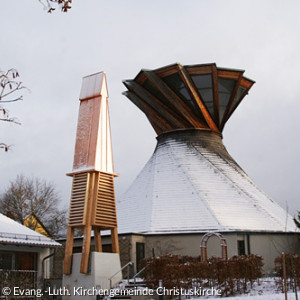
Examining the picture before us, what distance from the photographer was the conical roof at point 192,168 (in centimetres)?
2853

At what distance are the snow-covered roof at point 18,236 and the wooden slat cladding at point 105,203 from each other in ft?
9.62

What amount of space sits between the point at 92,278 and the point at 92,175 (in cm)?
444

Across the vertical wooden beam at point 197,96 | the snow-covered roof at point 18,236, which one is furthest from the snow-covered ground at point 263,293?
the vertical wooden beam at point 197,96

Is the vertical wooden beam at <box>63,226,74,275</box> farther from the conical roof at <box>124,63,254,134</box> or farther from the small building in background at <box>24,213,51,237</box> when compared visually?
the small building in background at <box>24,213,51,237</box>

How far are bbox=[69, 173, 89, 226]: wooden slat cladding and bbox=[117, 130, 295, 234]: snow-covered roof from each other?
21.7ft

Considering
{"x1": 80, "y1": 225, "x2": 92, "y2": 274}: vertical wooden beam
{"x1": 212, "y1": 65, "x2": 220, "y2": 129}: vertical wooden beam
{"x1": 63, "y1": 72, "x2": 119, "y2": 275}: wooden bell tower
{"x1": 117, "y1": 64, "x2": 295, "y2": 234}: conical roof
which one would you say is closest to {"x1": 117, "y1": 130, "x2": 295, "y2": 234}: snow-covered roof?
{"x1": 117, "y1": 64, "x2": 295, "y2": 234}: conical roof

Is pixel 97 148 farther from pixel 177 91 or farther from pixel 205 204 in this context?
pixel 177 91

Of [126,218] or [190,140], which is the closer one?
[126,218]

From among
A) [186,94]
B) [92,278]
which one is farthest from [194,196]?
[92,278]

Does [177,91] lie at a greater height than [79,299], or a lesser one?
greater

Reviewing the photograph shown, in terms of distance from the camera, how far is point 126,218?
30.0 metres

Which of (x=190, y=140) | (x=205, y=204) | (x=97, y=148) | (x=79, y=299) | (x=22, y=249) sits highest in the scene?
(x=190, y=140)

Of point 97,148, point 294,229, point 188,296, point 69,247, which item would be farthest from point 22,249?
point 294,229

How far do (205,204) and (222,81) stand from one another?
9246 millimetres
